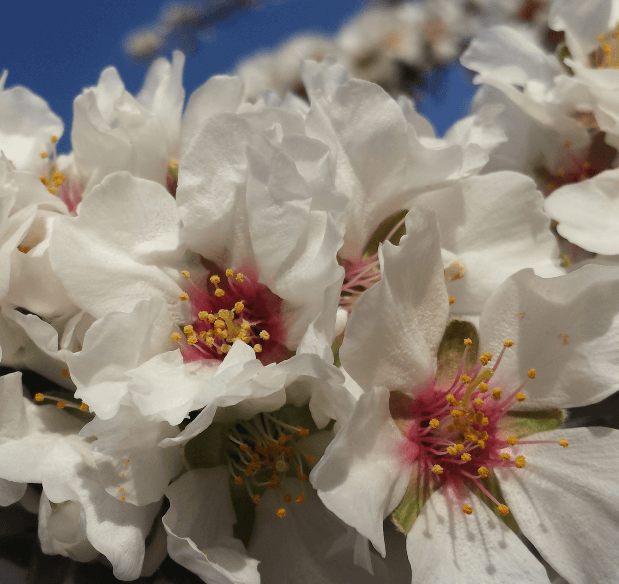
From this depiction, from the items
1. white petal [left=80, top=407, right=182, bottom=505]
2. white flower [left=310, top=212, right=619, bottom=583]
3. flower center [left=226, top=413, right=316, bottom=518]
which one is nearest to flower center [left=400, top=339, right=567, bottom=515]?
white flower [left=310, top=212, right=619, bottom=583]

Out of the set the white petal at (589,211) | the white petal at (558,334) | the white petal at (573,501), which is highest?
the white petal at (589,211)

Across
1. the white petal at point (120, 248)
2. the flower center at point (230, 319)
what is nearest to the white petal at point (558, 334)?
the flower center at point (230, 319)

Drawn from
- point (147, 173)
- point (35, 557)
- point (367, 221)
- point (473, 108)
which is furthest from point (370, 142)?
point (35, 557)

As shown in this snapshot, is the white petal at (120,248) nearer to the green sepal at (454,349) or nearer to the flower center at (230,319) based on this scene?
the flower center at (230,319)

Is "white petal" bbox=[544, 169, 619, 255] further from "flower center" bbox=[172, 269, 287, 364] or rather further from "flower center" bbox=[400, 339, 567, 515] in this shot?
"flower center" bbox=[172, 269, 287, 364]

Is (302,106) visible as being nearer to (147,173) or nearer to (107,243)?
(147,173)

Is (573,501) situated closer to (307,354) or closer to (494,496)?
(494,496)

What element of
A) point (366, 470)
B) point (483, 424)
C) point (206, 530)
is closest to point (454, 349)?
point (483, 424)
